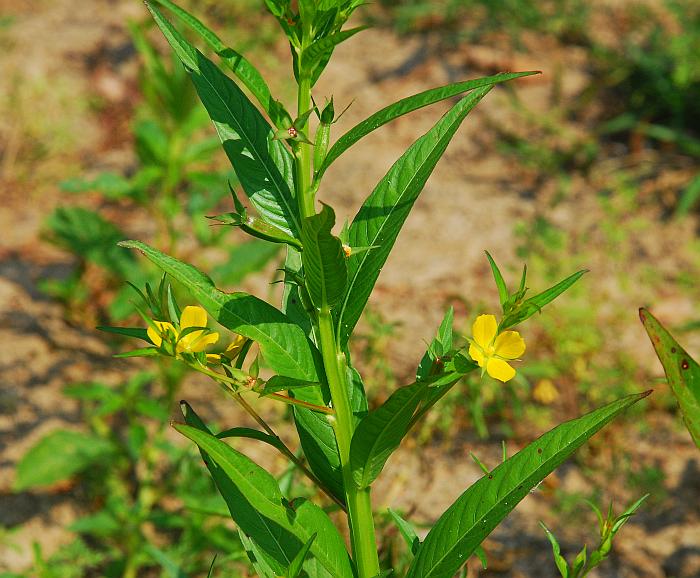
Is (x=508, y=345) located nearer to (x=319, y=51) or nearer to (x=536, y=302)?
(x=536, y=302)

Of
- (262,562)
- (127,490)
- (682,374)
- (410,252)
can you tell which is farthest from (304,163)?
(410,252)

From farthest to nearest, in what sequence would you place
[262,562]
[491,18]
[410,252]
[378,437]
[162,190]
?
[491,18] → [410,252] → [162,190] → [262,562] → [378,437]

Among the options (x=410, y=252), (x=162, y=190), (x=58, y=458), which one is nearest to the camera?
(x=58, y=458)

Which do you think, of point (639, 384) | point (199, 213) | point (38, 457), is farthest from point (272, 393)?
point (639, 384)

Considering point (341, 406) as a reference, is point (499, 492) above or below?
below

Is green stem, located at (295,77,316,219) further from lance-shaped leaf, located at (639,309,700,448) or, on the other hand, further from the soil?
the soil

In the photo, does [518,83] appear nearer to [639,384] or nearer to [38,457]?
[639,384]
